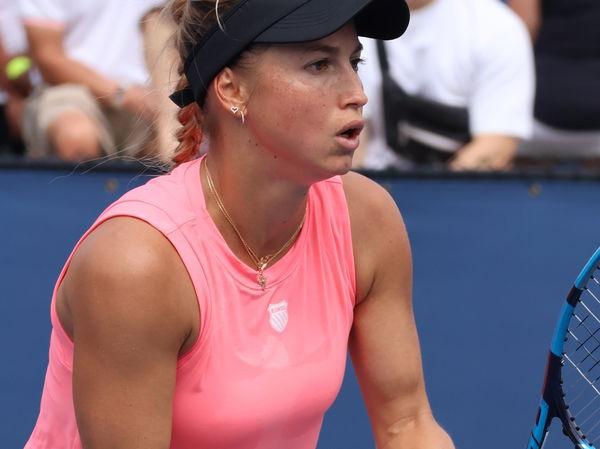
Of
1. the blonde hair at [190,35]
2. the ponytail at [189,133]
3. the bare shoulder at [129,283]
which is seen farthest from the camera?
the ponytail at [189,133]

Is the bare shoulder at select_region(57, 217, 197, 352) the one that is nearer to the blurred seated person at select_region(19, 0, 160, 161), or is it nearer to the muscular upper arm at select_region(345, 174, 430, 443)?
the muscular upper arm at select_region(345, 174, 430, 443)

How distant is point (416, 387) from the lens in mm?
2182

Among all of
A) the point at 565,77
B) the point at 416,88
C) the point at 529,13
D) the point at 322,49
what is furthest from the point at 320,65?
the point at 529,13

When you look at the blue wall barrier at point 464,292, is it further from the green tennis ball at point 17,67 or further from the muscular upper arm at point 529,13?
the muscular upper arm at point 529,13

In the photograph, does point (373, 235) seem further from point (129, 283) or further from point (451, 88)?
point (451, 88)

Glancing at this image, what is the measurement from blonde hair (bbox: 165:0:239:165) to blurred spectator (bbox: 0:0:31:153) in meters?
2.32

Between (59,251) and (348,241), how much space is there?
4.81ft

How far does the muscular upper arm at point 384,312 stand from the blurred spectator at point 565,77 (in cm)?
218

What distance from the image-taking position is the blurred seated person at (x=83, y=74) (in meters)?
3.82

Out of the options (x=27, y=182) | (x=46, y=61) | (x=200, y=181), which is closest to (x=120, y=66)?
(x=46, y=61)

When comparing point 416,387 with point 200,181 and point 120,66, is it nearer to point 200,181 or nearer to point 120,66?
point 200,181

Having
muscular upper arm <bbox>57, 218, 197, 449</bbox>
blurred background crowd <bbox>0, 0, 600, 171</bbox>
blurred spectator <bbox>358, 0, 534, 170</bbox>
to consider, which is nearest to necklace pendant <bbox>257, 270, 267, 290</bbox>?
muscular upper arm <bbox>57, 218, 197, 449</bbox>

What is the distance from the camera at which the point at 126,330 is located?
1829 mm

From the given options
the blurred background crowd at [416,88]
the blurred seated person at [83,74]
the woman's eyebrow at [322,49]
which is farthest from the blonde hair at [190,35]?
the blurred seated person at [83,74]
